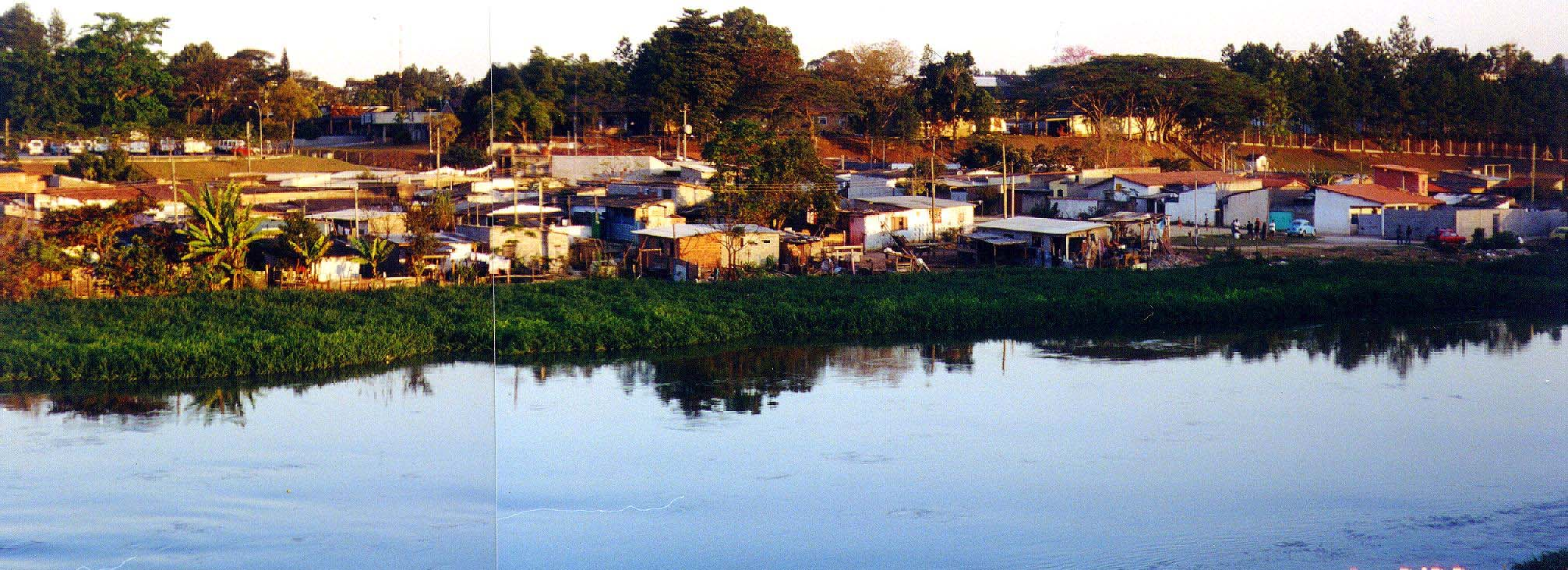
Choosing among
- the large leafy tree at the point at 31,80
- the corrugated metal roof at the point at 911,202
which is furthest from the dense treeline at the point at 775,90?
the corrugated metal roof at the point at 911,202

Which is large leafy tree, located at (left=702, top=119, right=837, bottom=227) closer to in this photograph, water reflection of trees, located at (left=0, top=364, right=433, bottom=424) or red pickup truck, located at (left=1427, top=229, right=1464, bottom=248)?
water reflection of trees, located at (left=0, top=364, right=433, bottom=424)

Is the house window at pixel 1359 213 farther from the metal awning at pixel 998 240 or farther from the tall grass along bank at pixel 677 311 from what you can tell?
the metal awning at pixel 998 240

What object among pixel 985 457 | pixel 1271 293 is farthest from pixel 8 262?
Result: pixel 1271 293

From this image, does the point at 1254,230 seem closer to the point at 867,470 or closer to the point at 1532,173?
the point at 1532,173

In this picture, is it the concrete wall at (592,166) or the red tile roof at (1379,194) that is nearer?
the red tile roof at (1379,194)

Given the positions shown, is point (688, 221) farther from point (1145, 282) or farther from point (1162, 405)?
point (1162, 405)

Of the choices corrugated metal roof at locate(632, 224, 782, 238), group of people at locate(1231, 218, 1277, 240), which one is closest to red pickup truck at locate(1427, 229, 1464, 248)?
group of people at locate(1231, 218, 1277, 240)
